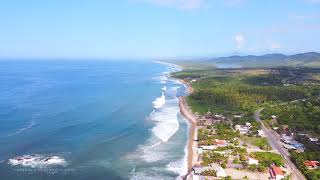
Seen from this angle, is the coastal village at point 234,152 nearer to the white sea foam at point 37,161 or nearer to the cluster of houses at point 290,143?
the cluster of houses at point 290,143

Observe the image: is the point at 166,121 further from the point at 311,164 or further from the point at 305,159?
the point at 311,164

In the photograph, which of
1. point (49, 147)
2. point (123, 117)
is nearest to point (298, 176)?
point (49, 147)

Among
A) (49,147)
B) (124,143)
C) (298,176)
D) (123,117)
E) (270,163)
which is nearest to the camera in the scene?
(298,176)

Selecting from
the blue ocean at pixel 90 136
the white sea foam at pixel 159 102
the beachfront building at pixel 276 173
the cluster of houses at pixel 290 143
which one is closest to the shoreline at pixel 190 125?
the blue ocean at pixel 90 136

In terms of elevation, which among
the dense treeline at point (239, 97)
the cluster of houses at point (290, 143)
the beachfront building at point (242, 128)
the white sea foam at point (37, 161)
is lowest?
the cluster of houses at point (290, 143)

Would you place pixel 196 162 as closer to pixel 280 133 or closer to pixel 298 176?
pixel 298 176

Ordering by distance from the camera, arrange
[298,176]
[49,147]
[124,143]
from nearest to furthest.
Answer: [298,176] < [49,147] < [124,143]
